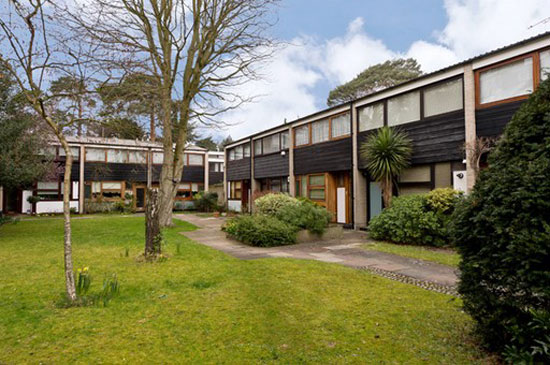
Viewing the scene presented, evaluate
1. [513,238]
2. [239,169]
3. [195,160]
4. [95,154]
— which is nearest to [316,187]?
[239,169]

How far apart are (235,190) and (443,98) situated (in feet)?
57.1

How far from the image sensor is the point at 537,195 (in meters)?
2.40

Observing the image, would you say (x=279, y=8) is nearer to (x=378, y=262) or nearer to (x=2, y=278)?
(x=378, y=262)

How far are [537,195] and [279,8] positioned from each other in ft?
37.1

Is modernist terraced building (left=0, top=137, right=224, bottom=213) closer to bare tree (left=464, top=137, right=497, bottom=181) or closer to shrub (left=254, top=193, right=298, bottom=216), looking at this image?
shrub (left=254, top=193, right=298, bottom=216)

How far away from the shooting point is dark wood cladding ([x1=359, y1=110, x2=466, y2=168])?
999 centimetres

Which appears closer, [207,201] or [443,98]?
[443,98]

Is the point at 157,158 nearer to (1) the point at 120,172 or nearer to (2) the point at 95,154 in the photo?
(1) the point at 120,172

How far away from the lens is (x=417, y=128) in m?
11.3

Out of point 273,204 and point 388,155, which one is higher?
point 388,155

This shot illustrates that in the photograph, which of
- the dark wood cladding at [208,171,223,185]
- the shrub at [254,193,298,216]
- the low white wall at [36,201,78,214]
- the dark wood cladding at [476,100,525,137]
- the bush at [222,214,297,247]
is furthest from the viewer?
the dark wood cladding at [208,171,223,185]

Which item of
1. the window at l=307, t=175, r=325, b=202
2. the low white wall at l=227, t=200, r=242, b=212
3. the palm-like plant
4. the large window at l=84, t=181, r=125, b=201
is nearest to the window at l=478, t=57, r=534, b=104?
the palm-like plant

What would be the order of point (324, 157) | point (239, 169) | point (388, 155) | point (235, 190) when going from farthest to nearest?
point (235, 190) → point (239, 169) → point (324, 157) → point (388, 155)

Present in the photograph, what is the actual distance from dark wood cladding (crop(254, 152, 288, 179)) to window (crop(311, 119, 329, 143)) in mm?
2616
